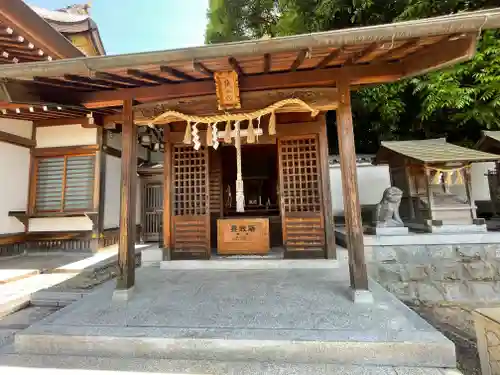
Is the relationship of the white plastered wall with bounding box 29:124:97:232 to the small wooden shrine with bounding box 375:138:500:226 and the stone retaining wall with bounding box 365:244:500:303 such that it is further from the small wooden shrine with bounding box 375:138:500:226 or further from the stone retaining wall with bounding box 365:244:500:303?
the small wooden shrine with bounding box 375:138:500:226

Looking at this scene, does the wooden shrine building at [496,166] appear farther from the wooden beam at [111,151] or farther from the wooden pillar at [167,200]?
the wooden beam at [111,151]

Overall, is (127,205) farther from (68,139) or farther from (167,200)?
(68,139)

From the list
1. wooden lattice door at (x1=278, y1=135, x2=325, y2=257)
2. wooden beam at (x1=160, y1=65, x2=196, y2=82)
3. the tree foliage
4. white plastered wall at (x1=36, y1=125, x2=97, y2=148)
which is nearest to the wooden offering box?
wooden lattice door at (x1=278, y1=135, x2=325, y2=257)

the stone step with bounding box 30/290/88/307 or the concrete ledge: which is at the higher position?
the concrete ledge

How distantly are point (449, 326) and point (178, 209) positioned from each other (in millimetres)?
6841

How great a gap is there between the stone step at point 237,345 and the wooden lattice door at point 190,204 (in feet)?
9.86

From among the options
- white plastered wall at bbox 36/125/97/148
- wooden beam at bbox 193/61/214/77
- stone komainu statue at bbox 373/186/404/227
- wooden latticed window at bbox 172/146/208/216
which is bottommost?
stone komainu statue at bbox 373/186/404/227

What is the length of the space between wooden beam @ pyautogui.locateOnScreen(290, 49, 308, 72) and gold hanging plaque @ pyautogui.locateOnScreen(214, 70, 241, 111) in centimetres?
87

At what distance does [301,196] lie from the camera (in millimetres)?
5684

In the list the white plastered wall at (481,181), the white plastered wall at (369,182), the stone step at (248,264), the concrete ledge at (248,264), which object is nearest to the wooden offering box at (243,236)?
the stone step at (248,264)

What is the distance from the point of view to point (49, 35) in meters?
5.46

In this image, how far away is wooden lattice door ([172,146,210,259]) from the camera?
583 cm

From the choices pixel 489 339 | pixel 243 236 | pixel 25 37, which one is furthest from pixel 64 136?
pixel 489 339

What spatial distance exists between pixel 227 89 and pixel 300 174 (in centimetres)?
285
